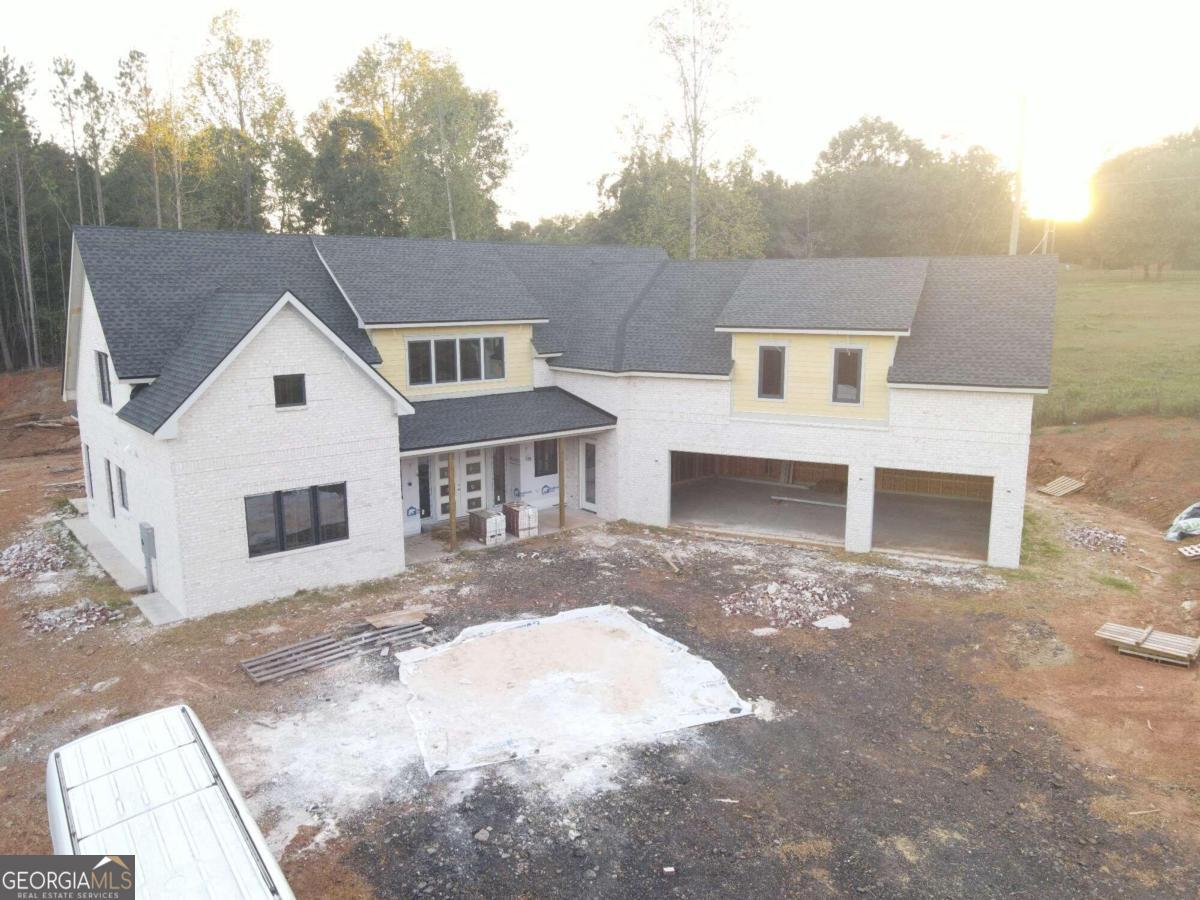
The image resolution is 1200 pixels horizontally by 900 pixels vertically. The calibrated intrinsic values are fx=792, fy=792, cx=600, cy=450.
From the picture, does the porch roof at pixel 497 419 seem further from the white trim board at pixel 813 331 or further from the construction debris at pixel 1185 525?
the construction debris at pixel 1185 525

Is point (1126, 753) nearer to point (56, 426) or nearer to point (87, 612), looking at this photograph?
point (87, 612)

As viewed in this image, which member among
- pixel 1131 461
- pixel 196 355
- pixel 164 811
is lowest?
pixel 1131 461

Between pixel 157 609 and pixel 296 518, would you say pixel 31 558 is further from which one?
pixel 296 518

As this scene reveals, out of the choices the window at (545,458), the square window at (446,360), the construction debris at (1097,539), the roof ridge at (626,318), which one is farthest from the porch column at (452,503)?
the construction debris at (1097,539)

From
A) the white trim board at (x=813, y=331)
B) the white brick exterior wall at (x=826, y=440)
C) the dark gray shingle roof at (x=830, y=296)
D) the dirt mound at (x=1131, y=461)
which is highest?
the dark gray shingle roof at (x=830, y=296)

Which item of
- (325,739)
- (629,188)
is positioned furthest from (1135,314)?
(325,739)

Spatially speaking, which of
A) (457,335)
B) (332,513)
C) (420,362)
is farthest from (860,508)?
(332,513)

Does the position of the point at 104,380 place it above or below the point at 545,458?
above
